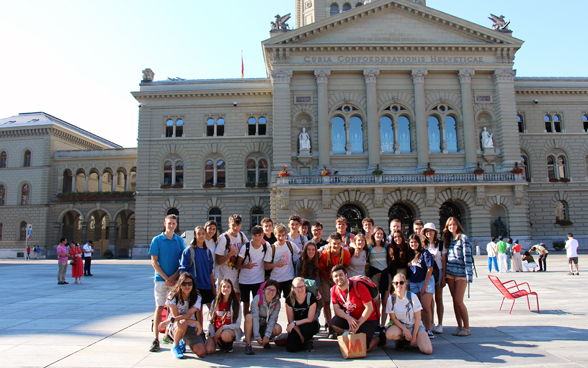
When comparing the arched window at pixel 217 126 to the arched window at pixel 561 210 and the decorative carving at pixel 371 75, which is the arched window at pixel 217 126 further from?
the arched window at pixel 561 210

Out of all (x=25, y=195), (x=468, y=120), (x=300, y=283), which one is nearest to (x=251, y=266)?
(x=300, y=283)

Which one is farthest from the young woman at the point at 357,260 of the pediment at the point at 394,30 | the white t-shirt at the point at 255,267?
the pediment at the point at 394,30

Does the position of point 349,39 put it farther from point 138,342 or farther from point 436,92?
point 138,342

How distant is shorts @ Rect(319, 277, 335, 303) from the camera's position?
876 centimetres

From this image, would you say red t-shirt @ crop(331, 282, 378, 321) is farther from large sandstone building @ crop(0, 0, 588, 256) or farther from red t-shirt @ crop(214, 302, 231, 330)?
large sandstone building @ crop(0, 0, 588, 256)

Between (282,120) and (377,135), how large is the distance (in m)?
7.89

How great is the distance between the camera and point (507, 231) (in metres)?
34.2

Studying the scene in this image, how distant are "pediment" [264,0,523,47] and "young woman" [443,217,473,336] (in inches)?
1152

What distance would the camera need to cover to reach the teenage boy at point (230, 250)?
28.4ft

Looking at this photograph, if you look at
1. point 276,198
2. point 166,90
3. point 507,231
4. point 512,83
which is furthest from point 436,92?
point 166,90

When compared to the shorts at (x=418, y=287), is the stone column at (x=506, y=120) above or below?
above

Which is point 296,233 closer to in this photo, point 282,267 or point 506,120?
point 282,267

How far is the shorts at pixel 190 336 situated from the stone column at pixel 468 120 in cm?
3191

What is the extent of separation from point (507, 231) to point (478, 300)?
24.4 meters
